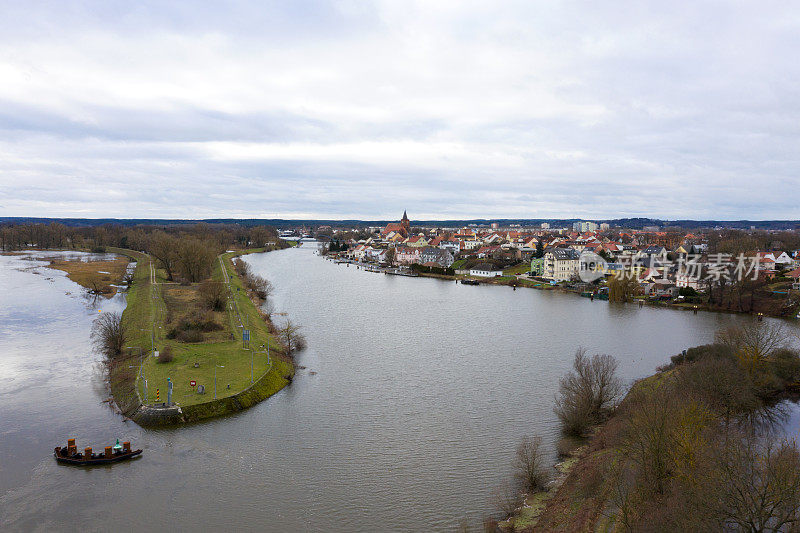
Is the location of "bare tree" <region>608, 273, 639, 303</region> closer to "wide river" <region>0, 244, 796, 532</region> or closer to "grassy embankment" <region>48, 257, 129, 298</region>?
"wide river" <region>0, 244, 796, 532</region>

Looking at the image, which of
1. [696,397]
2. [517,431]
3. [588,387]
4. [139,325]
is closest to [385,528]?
[517,431]

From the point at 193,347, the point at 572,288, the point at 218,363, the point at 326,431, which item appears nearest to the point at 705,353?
the point at 326,431

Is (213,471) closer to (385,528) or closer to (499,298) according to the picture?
(385,528)

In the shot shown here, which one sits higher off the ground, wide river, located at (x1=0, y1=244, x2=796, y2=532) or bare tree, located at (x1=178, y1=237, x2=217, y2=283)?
bare tree, located at (x1=178, y1=237, x2=217, y2=283)

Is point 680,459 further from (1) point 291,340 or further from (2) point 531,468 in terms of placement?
(1) point 291,340

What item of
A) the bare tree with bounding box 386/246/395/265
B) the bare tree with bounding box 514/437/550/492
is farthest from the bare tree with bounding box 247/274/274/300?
the bare tree with bounding box 386/246/395/265

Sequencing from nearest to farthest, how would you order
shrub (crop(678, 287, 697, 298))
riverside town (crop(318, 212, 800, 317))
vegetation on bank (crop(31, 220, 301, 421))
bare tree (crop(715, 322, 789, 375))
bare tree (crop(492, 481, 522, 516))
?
bare tree (crop(492, 481, 522, 516)), vegetation on bank (crop(31, 220, 301, 421)), bare tree (crop(715, 322, 789, 375)), riverside town (crop(318, 212, 800, 317)), shrub (crop(678, 287, 697, 298))
